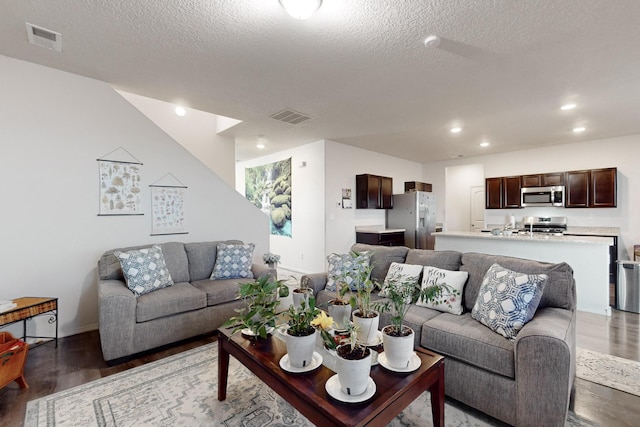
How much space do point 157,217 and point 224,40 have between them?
233cm

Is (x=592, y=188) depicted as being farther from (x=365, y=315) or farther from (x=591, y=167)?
(x=365, y=315)

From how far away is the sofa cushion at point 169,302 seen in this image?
2527 mm

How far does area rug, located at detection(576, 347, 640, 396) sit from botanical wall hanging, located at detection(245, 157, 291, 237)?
16.4 ft

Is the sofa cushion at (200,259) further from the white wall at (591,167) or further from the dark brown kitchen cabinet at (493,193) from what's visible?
the white wall at (591,167)

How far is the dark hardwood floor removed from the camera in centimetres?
→ 180

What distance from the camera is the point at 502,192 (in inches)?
257

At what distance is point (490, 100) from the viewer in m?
3.58

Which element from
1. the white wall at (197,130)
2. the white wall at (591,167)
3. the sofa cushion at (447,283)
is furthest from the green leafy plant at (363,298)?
the white wall at (591,167)

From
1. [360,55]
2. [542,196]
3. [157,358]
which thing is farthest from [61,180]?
[542,196]

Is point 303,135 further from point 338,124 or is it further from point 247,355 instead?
point 247,355

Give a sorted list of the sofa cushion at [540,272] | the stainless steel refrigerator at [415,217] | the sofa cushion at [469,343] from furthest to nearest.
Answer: the stainless steel refrigerator at [415,217]
the sofa cushion at [540,272]
the sofa cushion at [469,343]

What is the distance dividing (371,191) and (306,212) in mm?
1459

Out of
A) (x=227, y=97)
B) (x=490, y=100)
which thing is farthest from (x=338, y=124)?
(x=490, y=100)

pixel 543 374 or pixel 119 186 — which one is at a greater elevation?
pixel 119 186
